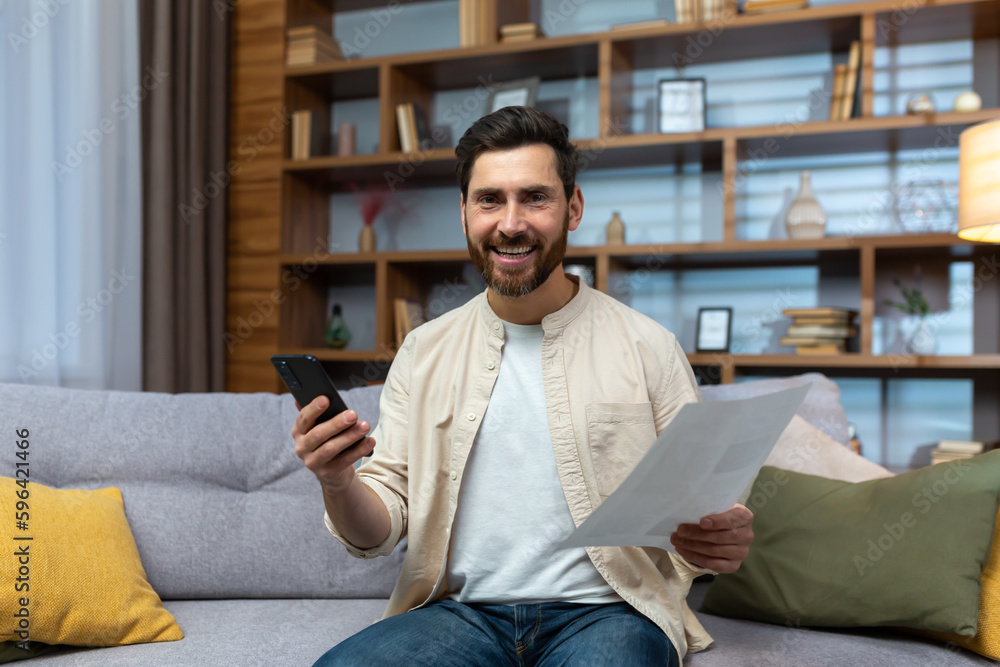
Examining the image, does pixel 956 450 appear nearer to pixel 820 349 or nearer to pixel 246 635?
pixel 820 349

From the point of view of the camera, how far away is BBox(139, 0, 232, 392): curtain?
2693 millimetres

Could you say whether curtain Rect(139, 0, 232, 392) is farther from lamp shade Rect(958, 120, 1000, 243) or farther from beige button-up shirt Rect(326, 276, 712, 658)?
lamp shade Rect(958, 120, 1000, 243)

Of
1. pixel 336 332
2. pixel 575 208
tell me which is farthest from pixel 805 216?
pixel 336 332

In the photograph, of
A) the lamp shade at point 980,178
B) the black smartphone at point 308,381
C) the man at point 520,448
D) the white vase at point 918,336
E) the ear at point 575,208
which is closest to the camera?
the black smartphone at point 308,381

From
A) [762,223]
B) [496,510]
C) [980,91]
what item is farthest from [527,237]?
[980,91]

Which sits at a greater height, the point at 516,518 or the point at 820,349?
the point at 820,349

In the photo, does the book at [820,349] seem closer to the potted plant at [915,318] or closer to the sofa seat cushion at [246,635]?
the potted plant at [915,318]

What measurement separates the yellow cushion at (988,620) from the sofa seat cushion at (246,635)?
3.22 ft

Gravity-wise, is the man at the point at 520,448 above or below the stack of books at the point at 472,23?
below

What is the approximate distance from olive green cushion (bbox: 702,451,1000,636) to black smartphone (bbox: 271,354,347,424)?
86cm

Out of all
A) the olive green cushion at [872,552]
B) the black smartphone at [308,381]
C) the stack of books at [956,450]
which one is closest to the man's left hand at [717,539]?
the olive green cushion at [872,552]

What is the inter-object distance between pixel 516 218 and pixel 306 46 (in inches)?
87.4

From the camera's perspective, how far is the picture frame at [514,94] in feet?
9.53

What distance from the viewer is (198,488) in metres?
1.59
